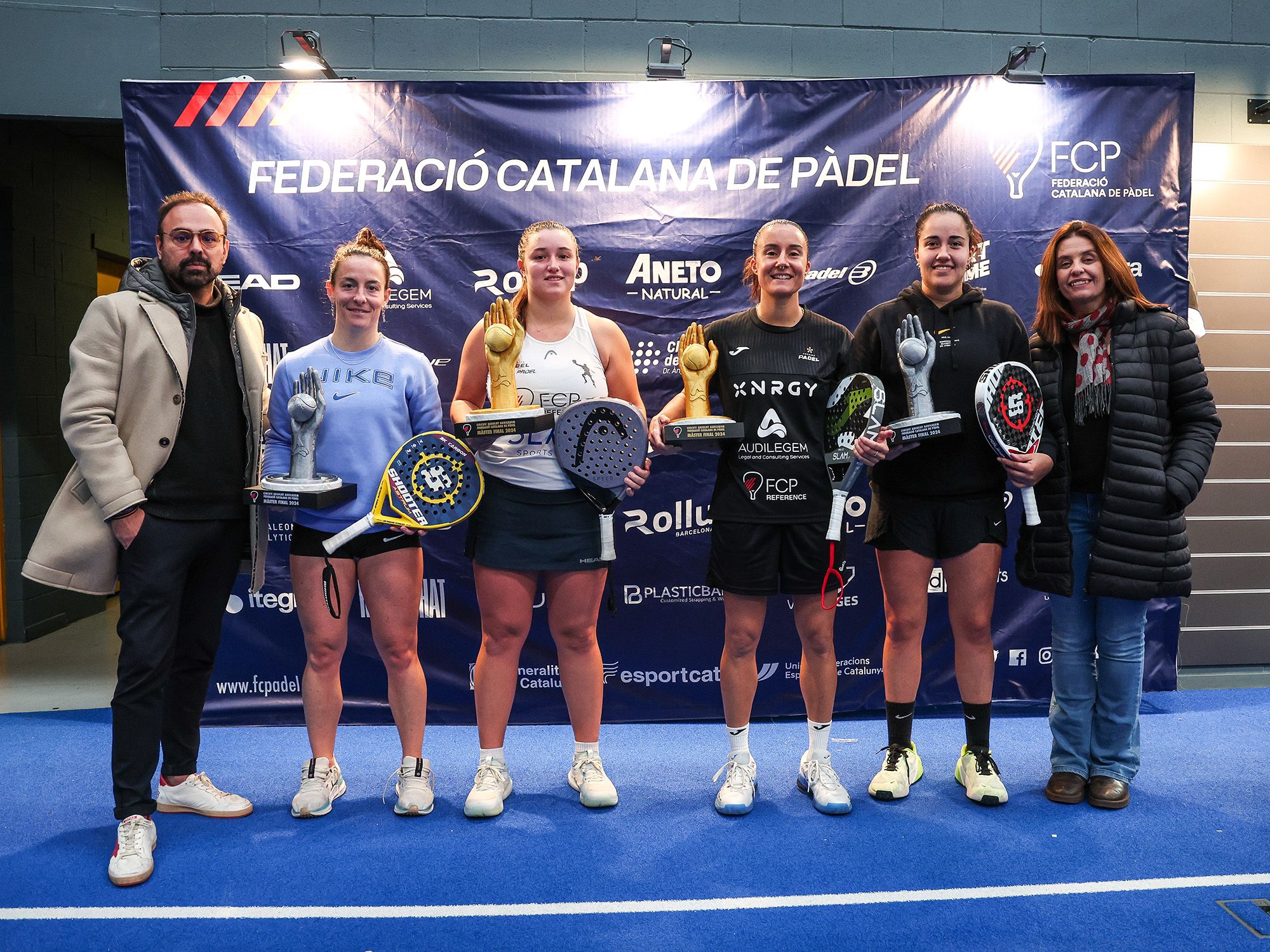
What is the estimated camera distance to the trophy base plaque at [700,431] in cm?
269

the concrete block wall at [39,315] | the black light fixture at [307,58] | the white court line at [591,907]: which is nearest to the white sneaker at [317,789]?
the white court line at [591,907]

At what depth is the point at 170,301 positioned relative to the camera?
2623 millimetres

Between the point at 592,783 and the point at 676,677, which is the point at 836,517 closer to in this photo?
the point at 592,783

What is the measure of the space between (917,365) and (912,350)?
0.06m

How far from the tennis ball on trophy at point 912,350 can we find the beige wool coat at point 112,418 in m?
2.06

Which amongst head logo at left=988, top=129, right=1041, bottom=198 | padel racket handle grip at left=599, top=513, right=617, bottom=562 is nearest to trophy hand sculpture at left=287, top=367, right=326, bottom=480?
padel racket handle grip at left=599, top=513, right=617, bottom=562

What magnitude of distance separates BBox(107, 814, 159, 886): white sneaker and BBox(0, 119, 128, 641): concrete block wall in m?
3.35

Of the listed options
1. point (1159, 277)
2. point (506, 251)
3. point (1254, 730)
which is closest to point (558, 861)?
point (506, 251)

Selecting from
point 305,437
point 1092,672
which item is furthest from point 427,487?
point 1092,672

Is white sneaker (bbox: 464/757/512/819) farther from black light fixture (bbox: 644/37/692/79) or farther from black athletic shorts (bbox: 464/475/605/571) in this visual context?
black light fixture (bbox: 644/37/692/79)

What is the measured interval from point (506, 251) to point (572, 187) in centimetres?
37

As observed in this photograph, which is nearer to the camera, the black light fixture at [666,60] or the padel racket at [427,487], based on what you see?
the padel racket at [427,487]

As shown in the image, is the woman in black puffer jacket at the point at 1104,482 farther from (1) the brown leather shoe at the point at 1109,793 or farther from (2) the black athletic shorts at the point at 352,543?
(2) the black athletic shorts at the point at 352,543

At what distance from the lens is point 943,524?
111 inches
